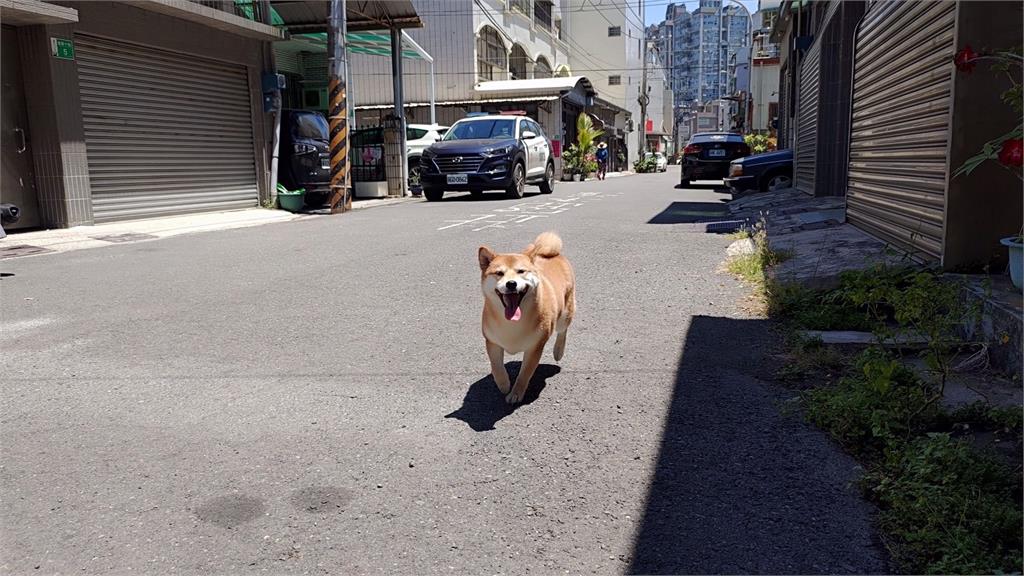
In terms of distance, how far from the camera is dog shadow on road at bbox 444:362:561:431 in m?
3.43

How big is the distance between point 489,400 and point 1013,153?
264cm

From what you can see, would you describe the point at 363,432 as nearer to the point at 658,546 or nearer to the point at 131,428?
the point at 131,428

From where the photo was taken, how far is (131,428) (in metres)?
3.34

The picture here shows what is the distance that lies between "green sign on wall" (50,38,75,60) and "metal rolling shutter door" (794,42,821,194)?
1181cm

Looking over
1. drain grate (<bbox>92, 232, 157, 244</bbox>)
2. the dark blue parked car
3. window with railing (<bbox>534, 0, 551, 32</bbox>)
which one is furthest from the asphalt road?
window with railing (<bbox>534, 0, 551, 32</bbox>)

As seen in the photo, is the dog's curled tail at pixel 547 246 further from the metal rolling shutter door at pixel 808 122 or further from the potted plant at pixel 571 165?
the potted plant at pixel 571 165

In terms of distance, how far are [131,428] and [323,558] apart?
160 cm

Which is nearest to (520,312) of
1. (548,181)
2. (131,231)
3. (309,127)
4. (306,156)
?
(131,231)

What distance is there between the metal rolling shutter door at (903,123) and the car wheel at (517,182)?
9308 mm

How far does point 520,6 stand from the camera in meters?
40.0

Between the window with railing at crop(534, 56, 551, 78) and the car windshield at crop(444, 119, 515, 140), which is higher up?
the window with railing at crop(534, 56, 551, 78)

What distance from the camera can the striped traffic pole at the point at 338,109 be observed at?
14.4 m

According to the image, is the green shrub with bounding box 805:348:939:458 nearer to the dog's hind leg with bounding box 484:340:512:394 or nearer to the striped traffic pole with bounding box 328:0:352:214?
the dog's hind leg with bounding box 484:340:512:394

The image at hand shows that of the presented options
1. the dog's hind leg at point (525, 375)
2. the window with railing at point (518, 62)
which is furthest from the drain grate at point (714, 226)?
the window with railing at point (518, 62)
